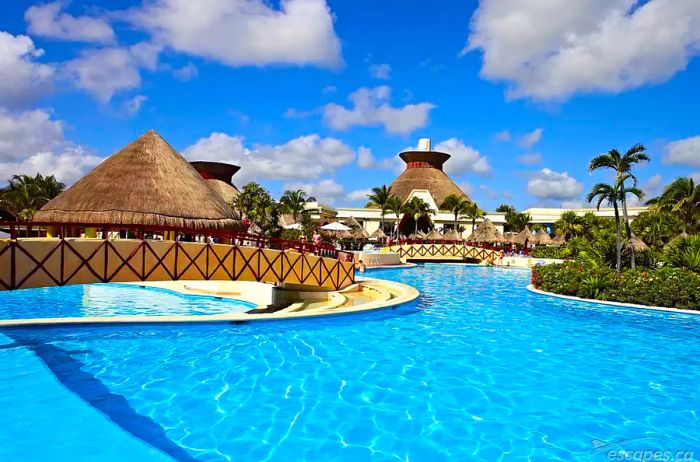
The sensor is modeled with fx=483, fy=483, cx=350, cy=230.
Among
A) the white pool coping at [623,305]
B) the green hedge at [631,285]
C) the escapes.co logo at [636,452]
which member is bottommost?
the escapes.co logo at [636,452]

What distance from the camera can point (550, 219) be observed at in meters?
69.9

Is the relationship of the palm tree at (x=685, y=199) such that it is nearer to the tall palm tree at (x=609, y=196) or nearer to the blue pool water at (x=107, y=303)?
the tall palm tree at (x=609, y=196)

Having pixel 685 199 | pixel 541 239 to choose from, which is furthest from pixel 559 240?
pixel 685 199

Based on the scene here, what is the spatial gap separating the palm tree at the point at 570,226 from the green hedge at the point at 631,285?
30372 millimetres

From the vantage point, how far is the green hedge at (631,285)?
51.4 ft

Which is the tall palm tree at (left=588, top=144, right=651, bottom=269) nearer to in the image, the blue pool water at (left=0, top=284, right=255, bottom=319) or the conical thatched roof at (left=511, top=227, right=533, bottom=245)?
the blue pool water at (left=0, top=284, right=255, bottom=319)

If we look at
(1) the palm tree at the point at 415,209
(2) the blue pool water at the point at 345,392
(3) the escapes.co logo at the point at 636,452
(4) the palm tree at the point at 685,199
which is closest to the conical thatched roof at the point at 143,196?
(2) the blue pool water at the point at 345,392

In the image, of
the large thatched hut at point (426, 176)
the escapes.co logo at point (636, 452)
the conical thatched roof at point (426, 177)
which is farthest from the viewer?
the large thatched hut at point (426, 176)

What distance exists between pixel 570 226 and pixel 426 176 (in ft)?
143

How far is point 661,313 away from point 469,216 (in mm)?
44826

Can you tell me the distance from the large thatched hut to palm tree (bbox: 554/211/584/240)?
33.9 m

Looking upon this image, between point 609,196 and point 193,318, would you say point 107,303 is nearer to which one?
point 193,318

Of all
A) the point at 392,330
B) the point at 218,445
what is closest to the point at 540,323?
the point at 392,330

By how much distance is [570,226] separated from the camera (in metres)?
48.0
